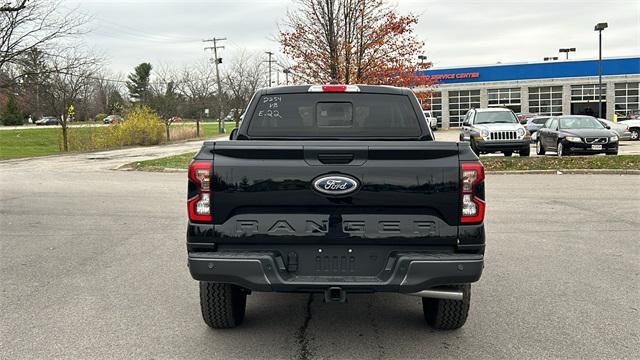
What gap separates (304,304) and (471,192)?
218 cm

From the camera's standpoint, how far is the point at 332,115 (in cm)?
540

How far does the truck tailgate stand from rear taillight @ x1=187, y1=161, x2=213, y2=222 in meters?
0.05

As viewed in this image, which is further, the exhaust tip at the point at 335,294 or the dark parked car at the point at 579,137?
the dark parked car at the point at 579,137

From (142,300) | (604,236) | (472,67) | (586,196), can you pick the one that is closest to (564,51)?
(472,67)

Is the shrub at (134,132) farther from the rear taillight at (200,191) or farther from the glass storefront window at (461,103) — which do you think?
the rear taillight at (200,191)

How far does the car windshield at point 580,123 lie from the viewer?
67.9 feet

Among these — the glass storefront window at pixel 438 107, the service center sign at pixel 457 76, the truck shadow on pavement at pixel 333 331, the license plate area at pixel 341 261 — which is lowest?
the truck shadow on pavement at pixel 333 331

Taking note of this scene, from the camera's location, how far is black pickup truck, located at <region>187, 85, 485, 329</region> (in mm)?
3908

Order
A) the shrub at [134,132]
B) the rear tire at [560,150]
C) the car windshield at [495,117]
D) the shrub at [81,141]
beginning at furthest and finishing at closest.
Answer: the shrub at [134,132] < the shrub at [81,141] < the car windshield at [495,117] < the rear tire at [560,150]

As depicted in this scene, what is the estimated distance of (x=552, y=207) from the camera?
37.0 feet

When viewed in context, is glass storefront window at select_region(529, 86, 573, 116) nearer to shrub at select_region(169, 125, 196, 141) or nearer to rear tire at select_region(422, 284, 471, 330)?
shrub at select_region(169, 125, 196, 141)

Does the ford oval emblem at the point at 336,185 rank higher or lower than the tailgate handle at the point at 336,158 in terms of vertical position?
lower

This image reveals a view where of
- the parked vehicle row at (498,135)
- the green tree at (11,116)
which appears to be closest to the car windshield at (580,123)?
the parked vehicle row at (498,135)

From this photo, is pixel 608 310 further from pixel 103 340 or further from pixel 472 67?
pixel 472 67
